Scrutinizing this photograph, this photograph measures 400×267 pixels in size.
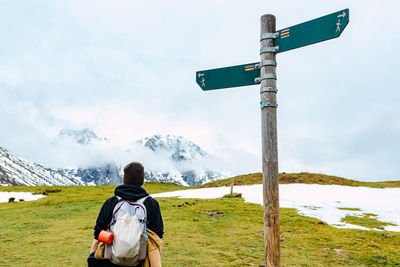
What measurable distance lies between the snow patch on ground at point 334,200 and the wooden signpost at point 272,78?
38.5 ft

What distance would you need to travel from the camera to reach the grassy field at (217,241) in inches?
347

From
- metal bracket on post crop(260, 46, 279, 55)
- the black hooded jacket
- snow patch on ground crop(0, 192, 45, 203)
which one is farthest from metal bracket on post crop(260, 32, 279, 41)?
snow patch on ground crop(0, 192, 45, 203)

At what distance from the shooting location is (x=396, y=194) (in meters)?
25.3

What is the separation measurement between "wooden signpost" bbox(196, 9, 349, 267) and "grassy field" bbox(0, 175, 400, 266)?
15.5 ft

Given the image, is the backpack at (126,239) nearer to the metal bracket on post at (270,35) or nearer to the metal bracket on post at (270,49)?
the metal bracket on post at (270,49)

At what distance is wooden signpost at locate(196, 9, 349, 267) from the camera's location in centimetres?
424

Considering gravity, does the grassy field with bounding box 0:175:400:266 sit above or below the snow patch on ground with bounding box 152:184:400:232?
below

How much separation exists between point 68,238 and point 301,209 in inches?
544

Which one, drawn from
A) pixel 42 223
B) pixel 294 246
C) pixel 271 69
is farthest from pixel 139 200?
pixel 42 223

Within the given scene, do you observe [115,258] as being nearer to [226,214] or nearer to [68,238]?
[68,238]

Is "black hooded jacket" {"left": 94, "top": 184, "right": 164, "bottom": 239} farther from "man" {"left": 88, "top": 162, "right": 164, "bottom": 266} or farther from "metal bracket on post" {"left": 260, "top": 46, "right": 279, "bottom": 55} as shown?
"metal bracket on post" {"left": 260, "top": 46, "right": 279, "bottom": 55}

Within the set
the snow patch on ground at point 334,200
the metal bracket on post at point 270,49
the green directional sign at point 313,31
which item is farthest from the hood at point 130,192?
the snow patch on ground at point 334,200

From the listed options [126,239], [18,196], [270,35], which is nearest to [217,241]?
[126,239]

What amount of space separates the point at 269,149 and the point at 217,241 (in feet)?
25.6
